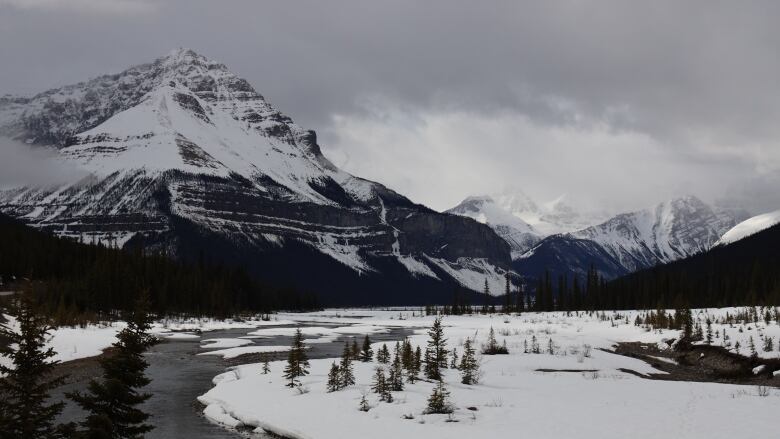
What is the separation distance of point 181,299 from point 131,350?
4341 inches

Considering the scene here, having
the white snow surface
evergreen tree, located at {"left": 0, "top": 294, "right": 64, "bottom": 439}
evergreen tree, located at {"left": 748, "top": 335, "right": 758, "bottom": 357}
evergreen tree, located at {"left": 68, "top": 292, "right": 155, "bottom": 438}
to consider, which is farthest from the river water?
evergreen tree, located at {"left": 748, "top": 335, "right": 758, "bottom": 357}

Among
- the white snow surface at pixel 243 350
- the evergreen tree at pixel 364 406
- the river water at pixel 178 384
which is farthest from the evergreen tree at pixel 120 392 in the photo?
the white snow surface at pixel 243 350

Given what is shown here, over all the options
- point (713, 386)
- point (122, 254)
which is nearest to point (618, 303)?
point (122, 254)

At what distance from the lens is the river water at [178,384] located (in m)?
23.8

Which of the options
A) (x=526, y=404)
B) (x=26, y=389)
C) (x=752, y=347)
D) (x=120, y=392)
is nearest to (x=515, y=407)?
(x=526, y=404)

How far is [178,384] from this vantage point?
35.0 metres

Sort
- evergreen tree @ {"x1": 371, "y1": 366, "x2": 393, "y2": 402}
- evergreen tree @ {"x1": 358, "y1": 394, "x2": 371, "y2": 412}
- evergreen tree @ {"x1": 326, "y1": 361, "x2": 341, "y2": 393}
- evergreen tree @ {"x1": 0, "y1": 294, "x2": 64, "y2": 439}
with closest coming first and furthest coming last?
evergreen tree @ {"x1": 0, "y1": 294, "x2": 64, "y2": 439}, evergreen tree @ {"x1": 358, "y1": 394, "x2": 371, "y2": 412}, evergreen tree @ {"x1": 371, "y1": 366, "x2": 393, "y2": 402}, evergreen tree @ {"x1": 326, "y1": 361, "x2": 341, "y2": 393}

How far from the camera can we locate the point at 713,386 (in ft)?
94.2

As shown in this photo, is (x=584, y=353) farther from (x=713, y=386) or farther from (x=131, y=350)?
(x=131, y=350)

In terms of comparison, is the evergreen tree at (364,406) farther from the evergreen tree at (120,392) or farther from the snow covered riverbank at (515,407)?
the evergreen tree at (120,392)

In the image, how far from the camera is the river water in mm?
23781

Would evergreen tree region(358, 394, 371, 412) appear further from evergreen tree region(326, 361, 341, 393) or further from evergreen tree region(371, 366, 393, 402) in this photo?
evergreen tree region(326, 361, 341, 393)

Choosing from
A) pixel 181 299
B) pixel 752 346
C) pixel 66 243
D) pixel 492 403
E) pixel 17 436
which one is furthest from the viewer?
pixel 66 243

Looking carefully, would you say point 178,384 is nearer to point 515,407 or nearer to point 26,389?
point 515,407
